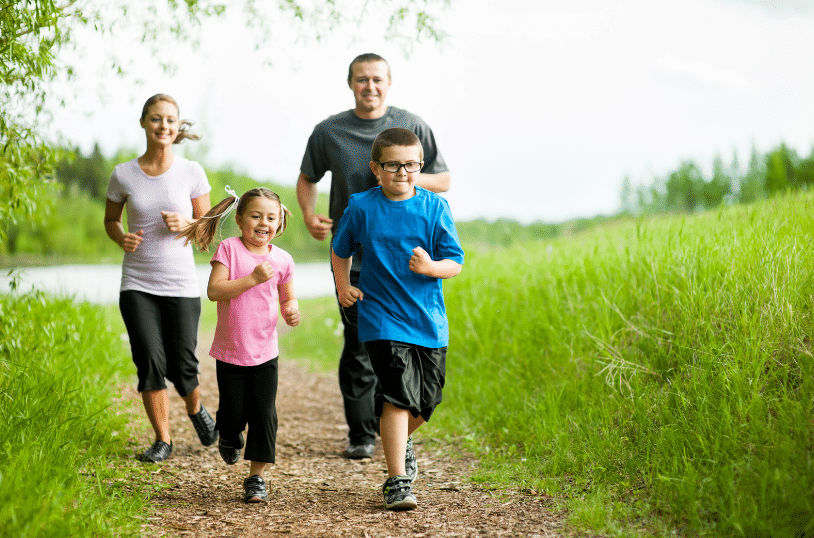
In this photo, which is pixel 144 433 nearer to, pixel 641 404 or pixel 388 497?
pixel 388 497

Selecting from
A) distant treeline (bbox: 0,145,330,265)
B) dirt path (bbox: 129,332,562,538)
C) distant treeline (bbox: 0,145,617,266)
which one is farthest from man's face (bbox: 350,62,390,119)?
distant treeline (bbox: 0,145,330,265)

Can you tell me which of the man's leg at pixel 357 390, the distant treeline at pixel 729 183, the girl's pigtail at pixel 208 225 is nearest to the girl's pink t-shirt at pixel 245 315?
the girl's pigtail at pixel 208 225

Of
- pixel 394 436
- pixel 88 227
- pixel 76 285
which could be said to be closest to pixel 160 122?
pixel 394 436

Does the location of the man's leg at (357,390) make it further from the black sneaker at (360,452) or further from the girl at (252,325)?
the girl at (252,325)

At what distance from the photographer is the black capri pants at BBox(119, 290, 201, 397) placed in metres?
3.82

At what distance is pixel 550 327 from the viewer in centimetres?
470

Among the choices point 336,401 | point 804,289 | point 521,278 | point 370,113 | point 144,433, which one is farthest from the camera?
point 336,401

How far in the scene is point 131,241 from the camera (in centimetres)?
379

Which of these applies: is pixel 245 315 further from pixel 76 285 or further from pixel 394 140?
pixel 76 285

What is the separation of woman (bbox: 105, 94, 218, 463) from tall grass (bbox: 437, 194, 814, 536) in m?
1.96

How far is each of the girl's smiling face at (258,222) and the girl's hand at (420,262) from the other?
0.74m

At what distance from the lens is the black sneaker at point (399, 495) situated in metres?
3.04

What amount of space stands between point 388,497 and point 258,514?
0.61 meters

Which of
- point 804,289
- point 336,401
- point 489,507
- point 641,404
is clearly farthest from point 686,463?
point 336,401
